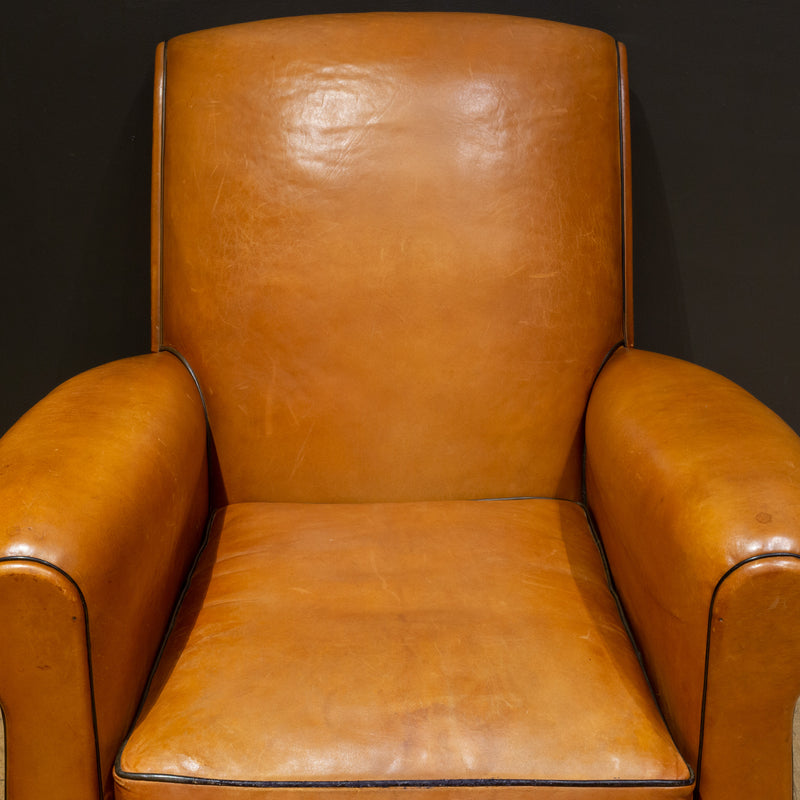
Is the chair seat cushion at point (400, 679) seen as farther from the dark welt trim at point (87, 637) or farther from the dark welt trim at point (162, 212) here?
the dark welt trim at point (162, 212)

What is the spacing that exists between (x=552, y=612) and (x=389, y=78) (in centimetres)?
76

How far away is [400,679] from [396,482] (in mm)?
424

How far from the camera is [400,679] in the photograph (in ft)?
2.78

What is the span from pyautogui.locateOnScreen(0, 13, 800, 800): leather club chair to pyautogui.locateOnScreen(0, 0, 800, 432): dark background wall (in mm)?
179

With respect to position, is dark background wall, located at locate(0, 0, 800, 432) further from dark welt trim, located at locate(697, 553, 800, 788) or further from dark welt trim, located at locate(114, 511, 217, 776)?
dark welt trim, located at locate(697, 553, 800, 788)

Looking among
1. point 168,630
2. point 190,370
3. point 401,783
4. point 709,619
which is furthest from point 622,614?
point 190,370

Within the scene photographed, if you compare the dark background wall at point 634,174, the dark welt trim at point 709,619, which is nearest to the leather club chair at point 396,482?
the dark welt trim at point 709,619

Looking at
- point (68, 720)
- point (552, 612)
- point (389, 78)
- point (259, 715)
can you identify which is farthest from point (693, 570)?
point (389, 78)

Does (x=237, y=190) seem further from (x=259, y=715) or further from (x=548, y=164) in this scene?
(x=259, y=715)

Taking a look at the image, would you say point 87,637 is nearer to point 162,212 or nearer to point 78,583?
point 78,583

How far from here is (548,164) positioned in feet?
3.99

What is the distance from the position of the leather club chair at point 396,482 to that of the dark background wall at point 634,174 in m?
0.18

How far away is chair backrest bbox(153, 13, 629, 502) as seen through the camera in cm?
121

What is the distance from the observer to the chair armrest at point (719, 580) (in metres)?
0.74
